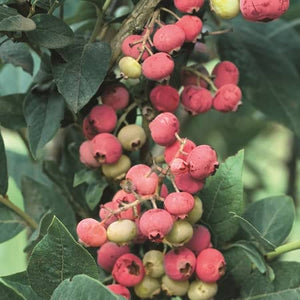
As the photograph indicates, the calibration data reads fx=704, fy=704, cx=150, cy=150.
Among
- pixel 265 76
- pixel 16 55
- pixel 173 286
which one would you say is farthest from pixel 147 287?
pixel 265 76

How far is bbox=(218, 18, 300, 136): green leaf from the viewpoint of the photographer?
45.2 inches

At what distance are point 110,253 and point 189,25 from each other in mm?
274

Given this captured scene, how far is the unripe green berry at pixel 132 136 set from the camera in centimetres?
82

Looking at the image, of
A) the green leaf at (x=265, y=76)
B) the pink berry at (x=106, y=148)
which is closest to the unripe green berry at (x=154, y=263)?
the pink berry at (x=106, y=148)

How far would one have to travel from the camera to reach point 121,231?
2.38 ft

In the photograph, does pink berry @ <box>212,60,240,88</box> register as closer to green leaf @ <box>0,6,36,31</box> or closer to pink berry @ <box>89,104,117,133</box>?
pink berry @ <box>89,104,117,133</box>

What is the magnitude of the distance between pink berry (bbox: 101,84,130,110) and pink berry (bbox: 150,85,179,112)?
34 mm

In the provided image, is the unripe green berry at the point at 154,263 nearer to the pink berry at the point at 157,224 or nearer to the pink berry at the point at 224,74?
the pink berry at the point at 157,224

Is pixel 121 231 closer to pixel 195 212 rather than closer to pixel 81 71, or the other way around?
pixel 195 212

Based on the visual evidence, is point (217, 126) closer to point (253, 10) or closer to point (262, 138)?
point (262, 138)

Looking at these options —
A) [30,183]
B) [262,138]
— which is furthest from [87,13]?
[262,138]

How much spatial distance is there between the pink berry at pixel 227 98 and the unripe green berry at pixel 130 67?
12 centimetres

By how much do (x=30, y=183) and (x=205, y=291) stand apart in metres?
0.33

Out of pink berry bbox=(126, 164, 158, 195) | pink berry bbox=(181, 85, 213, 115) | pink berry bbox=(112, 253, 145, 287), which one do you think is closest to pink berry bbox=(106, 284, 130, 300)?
pink berry bbox=(112, 253, 145, 287)
